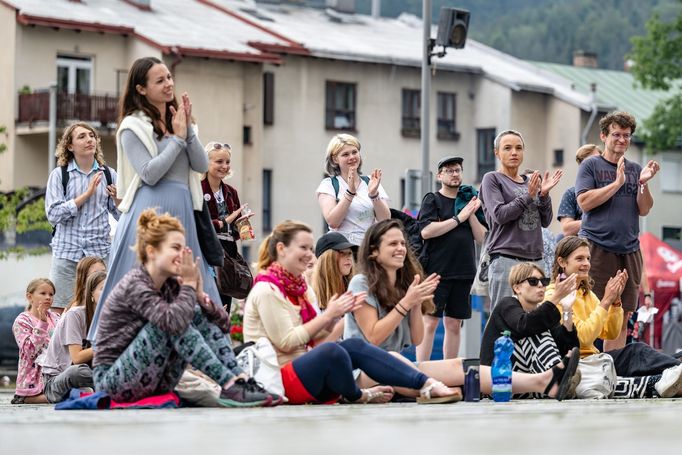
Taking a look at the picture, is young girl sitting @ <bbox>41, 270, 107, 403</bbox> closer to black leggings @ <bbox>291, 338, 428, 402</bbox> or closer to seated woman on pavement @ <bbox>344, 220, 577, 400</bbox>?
seated woman on pavement @ <bbox>344, 220, 577, 400</bbox>

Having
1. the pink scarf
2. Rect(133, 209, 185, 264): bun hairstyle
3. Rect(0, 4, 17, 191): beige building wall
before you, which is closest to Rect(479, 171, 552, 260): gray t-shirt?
the pink scarf

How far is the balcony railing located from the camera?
5191 cm

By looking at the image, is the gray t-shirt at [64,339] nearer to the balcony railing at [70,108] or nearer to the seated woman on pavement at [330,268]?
the seated woman on pavement at [330,268]

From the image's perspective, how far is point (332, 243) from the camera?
1195 cm

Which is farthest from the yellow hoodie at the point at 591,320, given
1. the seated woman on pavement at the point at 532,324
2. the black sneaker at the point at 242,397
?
the black sneaker at the point at 242,397

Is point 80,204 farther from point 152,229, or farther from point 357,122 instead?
point 357,122

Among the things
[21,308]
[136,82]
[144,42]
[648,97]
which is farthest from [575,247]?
[648,97]

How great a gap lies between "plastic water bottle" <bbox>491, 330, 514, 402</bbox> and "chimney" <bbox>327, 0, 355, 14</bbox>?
184ft

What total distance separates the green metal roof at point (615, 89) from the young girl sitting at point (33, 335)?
56.5 meters

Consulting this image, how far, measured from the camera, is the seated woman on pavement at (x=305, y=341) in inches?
395

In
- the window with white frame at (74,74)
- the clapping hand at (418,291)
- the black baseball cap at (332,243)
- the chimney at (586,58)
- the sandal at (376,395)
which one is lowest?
the sandal at (376,395)

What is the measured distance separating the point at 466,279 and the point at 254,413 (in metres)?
5.94

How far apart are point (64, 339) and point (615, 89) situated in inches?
2471

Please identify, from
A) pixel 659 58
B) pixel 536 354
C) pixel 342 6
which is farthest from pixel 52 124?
pixel 536 354
